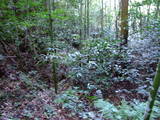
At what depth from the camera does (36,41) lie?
8016 millimetres

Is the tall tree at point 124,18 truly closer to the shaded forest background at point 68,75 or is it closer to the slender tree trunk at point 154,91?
the shaded forest background at point 68,75

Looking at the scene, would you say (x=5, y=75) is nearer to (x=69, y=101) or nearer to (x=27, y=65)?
(x=27, y=65)

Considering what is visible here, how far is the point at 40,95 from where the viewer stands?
4938mm

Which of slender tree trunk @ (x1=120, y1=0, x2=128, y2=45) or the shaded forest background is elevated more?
slender tree trunk @ (x1=120, y1=0, x2=128, y2=45)


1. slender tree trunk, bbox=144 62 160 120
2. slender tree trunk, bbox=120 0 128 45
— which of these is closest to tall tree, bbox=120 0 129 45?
slender tree trunk, bbox=120 0 128 45

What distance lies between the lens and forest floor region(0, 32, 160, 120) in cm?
392

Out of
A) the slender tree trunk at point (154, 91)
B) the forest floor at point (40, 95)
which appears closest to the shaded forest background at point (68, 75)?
the forest floor at point (40, 95)

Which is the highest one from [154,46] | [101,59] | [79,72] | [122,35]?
[122,35]

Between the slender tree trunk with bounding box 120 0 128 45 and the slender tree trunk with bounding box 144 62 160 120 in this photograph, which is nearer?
the slender tree trunk with bounding box 144 62 160 120

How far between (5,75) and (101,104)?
3974 millimetres

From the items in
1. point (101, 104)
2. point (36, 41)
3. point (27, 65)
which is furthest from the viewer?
point (36, 41)

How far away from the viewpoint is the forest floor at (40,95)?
3921 mm

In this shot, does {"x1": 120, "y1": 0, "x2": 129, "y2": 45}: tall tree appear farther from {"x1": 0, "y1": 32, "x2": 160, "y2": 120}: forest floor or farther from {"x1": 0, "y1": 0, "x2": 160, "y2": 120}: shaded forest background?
{"x1": 0, "y1": 32, "x2": 160, "y2": 120}: forest floor

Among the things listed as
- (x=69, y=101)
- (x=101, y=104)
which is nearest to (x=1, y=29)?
(x=69, y=101)
